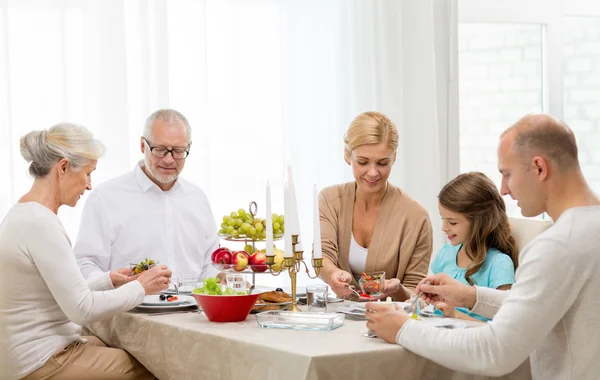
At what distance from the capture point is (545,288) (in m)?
1.83

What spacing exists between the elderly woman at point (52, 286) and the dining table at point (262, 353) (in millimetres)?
117

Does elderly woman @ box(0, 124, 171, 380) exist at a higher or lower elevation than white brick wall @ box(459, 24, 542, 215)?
lower

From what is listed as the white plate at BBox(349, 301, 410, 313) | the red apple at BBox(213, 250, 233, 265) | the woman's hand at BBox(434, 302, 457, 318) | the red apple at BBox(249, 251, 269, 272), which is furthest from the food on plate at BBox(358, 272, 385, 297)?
the red apple at BBox(213, 250, 233, 265)

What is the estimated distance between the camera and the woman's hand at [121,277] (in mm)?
2734

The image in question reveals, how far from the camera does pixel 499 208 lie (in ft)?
9.25

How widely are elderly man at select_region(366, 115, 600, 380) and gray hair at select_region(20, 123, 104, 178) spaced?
3.96 feet

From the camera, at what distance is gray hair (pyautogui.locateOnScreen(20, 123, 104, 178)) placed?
254 cm

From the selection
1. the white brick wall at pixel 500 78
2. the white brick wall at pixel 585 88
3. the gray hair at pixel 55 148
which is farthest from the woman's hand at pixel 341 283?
the white brick wall at pixel 585 88

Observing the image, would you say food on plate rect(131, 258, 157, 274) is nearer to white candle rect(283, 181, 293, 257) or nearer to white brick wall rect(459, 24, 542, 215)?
white candle rect(283, 181, 293, 257)

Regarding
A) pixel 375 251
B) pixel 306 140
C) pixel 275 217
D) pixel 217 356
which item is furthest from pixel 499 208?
pixel 306 140

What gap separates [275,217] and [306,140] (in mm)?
1831

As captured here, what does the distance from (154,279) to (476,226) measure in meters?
1.10

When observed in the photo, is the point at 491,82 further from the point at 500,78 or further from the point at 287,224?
the point at 287,224

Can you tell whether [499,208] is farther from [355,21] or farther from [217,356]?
[355,21]
